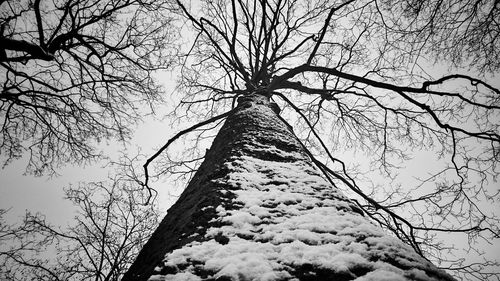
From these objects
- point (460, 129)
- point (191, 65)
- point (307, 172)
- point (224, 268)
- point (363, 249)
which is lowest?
point (224, 268)

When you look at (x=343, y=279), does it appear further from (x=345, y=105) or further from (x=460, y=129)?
(x=345, y=105)

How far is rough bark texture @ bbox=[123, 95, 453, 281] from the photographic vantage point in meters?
0.89

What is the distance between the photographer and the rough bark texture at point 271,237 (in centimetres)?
89

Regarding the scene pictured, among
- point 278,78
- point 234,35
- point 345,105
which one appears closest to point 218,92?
point 234,35

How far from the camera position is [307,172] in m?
1.87

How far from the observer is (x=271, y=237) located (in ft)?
3.66

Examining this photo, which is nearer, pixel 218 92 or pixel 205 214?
pixel 205 214

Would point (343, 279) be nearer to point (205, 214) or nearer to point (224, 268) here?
point (224, 268)

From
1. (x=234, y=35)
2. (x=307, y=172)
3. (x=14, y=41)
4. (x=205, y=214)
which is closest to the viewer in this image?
(x=205, y=214)

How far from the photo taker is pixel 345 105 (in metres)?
6.71

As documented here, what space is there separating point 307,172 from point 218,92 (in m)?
5.69

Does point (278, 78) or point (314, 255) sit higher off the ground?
point (278, 78)

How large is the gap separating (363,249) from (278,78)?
4145mm

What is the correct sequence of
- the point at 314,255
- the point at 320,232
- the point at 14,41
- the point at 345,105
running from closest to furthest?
the point at 314,255 → the point at 320,232 → the point at 14,41 → the point at 345,105
